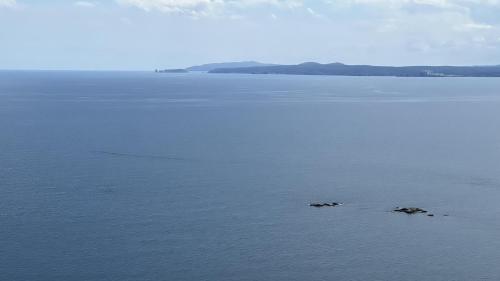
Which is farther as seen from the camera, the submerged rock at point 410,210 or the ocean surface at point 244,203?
the submerged rock at point 410,210

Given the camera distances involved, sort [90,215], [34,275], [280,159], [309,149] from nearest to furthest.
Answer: [34,275], [90,215], [280,159], [309,149]

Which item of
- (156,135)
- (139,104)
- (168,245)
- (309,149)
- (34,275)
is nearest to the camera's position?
(34,275)

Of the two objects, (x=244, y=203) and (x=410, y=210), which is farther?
(x=244, y=203)

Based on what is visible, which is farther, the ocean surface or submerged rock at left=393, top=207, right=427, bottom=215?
submerged rock at left=393, top=207, right=427, bottom=215

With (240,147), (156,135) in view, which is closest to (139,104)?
(156,135)

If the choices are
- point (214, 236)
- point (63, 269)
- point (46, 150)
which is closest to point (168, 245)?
point (214, 236)

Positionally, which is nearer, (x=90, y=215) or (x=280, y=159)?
(x=90, y=215)

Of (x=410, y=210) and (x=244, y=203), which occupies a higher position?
(x=244, y=203)

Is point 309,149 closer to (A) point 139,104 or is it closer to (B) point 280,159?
(B) point 280,159
